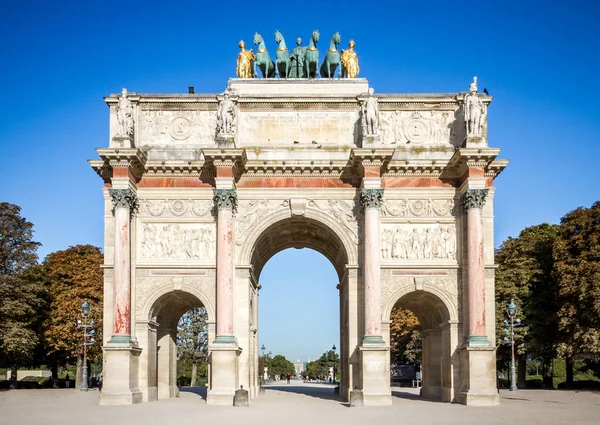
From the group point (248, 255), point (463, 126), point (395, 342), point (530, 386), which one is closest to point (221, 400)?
point (248, 255)

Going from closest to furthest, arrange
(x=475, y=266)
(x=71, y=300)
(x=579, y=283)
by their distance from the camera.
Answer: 1. (x=475, y=266)
2. (x=579, y=283)
3. (x=71, y=300)

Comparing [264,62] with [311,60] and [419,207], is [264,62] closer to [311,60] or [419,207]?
[311,60]

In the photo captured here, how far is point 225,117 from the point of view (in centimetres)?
3297

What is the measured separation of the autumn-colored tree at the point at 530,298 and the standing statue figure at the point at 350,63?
19830 millimetres

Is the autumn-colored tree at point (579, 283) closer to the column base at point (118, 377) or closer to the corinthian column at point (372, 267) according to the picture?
the corinthian column at point (372, 267)

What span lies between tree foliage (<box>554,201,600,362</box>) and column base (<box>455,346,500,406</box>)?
41.1 feet

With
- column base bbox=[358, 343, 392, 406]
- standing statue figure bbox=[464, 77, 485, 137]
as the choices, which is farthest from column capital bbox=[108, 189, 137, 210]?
standing statue figure bbox=[464, 77, 485, 137]

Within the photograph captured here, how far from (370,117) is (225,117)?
624cm

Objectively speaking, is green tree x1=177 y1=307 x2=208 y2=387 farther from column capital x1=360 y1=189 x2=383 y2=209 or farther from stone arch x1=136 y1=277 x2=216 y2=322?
column capital x1=360 y1=189 x2=383 y2=209

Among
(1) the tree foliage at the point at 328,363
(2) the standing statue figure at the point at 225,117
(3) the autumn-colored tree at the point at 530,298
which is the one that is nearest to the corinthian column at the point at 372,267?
(2) the standing statue figure at the point at 225,117

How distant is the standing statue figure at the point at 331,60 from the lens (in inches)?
1421

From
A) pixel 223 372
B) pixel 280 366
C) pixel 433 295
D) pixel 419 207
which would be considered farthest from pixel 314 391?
pixel 280 366

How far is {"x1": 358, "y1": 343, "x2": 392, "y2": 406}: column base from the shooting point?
3050 cm

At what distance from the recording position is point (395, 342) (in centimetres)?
6569
